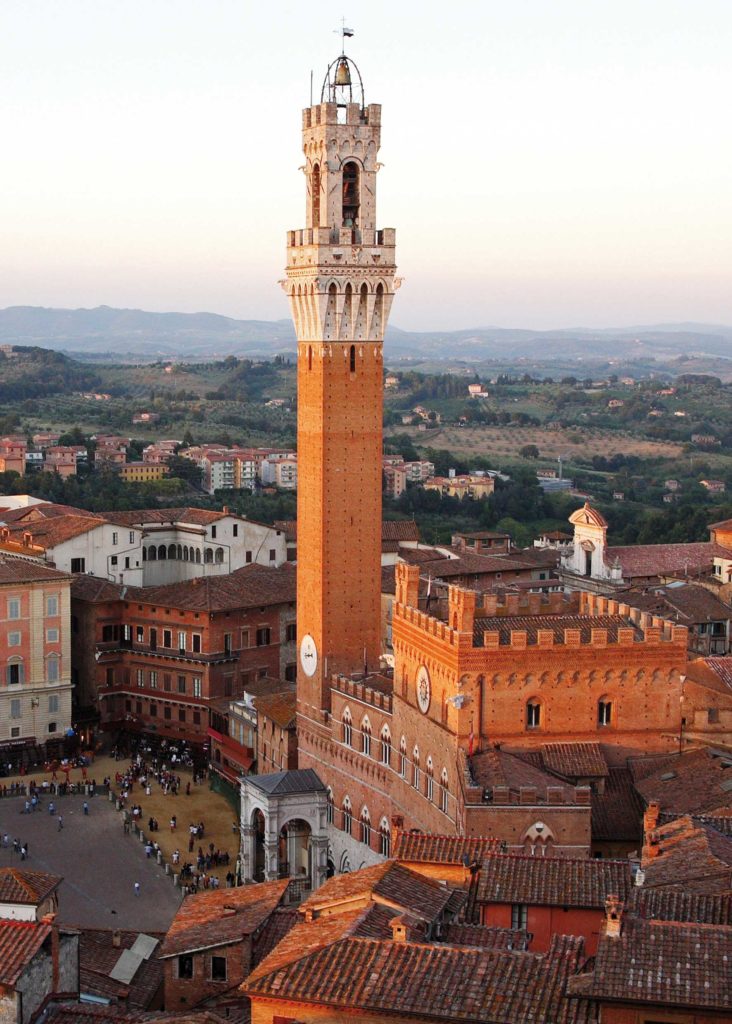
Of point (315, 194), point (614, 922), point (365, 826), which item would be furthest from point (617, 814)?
point (315, 194)

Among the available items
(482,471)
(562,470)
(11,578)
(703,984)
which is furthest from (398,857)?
(562,470)

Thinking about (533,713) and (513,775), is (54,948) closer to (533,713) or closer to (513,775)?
(513,775)

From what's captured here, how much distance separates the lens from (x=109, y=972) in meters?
26.5

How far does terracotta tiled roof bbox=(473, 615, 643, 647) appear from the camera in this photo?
3794 centimetres

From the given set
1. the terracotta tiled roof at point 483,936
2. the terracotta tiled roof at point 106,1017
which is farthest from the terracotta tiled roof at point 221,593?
the terracotta tiled roof at point 483,936

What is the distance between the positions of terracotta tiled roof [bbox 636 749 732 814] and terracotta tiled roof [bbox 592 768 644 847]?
300 mm

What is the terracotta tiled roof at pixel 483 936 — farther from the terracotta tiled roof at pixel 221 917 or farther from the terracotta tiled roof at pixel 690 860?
the terracotta tiled roof at pixel 221 917

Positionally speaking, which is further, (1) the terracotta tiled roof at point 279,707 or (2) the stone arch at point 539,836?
(1) the terracotta tiled roof at point 279,707

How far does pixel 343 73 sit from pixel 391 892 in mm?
30056

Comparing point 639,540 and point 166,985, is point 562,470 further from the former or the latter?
point 166,985

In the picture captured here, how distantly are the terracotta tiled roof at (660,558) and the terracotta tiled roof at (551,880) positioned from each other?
46.8 m

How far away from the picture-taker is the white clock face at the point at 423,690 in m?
39.2

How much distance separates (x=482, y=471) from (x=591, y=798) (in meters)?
97.7

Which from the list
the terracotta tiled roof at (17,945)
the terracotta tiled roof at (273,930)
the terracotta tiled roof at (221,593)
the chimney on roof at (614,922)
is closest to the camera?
the chimney on roof at (614,922)
